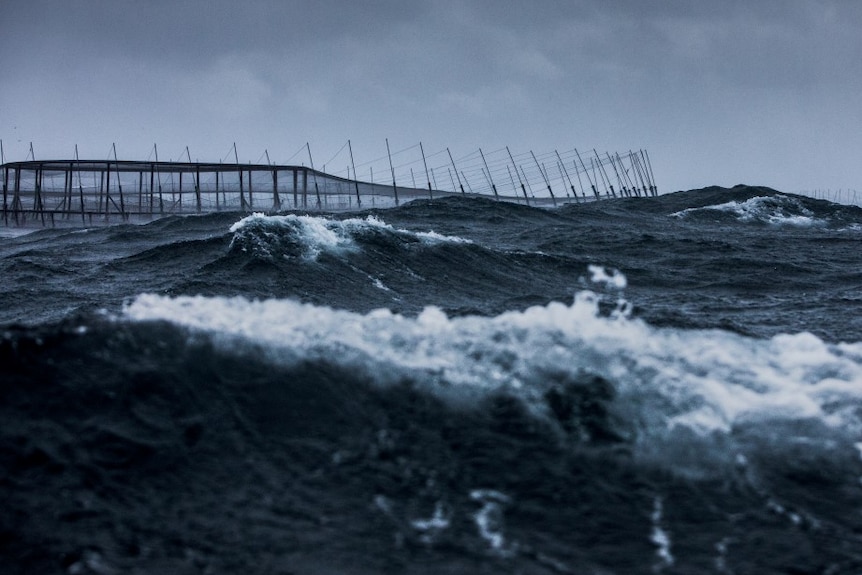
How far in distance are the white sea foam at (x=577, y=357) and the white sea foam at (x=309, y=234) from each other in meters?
9.61

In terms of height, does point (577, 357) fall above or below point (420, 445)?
above

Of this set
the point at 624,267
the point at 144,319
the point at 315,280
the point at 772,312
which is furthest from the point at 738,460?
the point at 624,267

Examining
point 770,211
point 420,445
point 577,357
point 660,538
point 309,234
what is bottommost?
point 660,538

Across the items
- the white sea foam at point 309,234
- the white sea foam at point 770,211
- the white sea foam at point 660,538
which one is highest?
the white sea foam at point 770,211

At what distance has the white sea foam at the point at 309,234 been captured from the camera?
20547 mm

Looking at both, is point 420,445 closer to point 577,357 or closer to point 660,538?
point 660,538

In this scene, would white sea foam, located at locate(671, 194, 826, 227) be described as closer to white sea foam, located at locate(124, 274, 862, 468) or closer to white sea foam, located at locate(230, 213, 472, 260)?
white sea foam, located at locate(230, 213, 472, 260)

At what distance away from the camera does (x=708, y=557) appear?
6.20 meters

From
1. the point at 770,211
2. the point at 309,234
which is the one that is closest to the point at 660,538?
the point at 309,234

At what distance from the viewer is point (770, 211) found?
48094mm

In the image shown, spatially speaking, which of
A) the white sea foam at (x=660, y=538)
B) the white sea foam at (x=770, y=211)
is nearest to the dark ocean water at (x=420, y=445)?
the white sea foam at (x=660, y=538)

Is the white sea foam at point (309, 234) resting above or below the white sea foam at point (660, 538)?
above

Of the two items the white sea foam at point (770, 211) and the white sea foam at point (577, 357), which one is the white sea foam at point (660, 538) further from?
the white sea foam at point (770, 211)

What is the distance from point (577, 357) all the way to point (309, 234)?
534 inches
